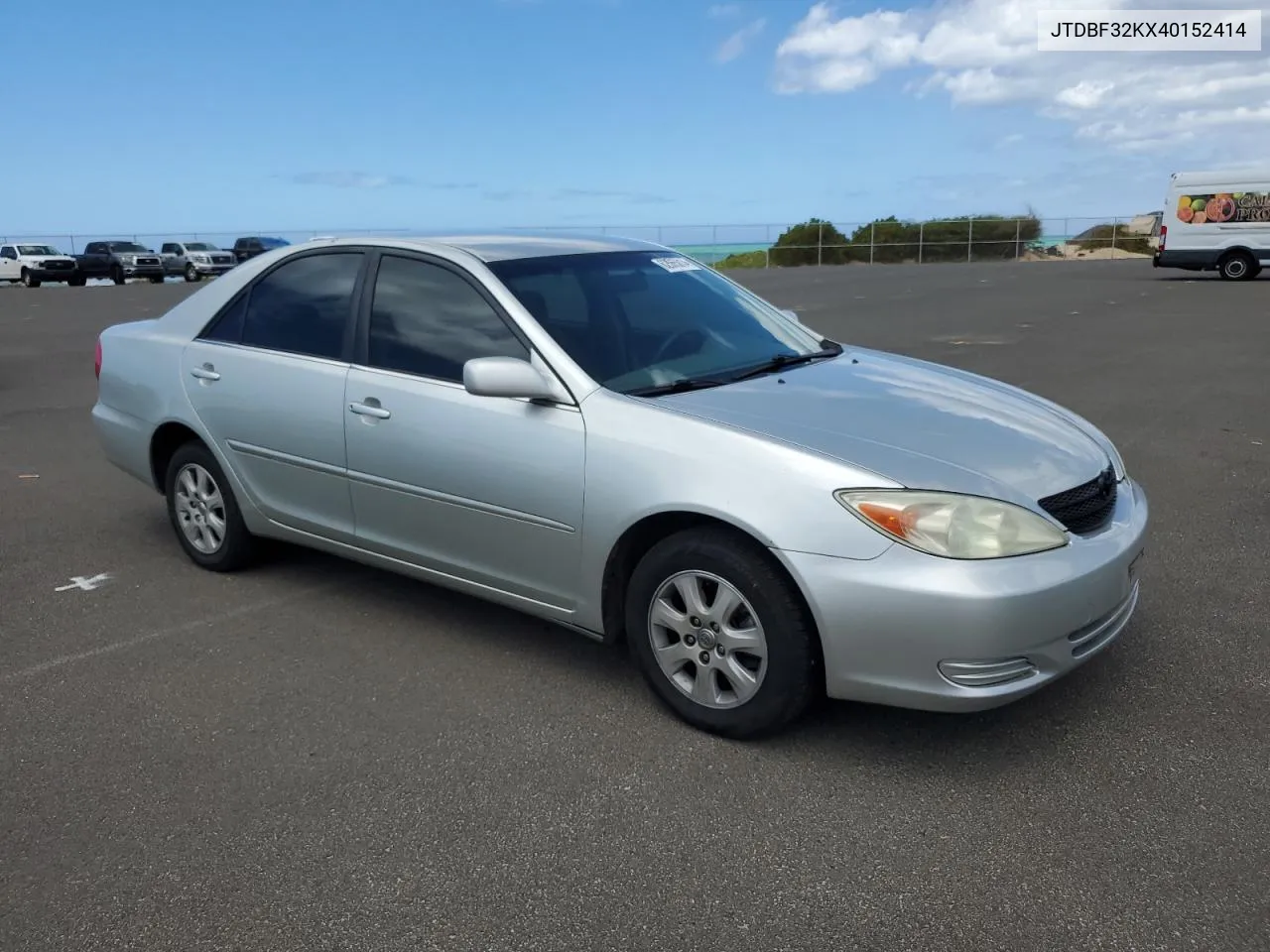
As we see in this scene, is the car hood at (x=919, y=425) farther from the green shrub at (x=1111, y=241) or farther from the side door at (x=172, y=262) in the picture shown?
the green shrub at (x=1111, y=241)

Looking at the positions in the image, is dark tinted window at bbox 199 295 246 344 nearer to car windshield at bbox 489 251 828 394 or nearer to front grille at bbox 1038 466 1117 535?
car windshield at bbox 489 251 828 394

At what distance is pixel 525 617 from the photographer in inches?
189

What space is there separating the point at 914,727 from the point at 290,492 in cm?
271

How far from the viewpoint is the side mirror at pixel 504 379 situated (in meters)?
3.84

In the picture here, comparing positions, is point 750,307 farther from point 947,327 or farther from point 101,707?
point 947,327

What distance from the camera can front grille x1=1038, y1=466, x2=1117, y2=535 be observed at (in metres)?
3.52

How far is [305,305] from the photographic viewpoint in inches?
194

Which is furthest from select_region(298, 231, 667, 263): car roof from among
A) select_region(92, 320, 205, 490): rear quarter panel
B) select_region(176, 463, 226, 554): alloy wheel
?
select_region(176, 463, 226, 554): alloy wheel

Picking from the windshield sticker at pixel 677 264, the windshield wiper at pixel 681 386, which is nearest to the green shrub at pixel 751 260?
→ the windshield sticker at pixel 677 264

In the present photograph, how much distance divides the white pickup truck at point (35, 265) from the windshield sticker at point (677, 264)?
4039 centimetres

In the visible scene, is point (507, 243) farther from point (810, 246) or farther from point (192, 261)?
point (810, 246)

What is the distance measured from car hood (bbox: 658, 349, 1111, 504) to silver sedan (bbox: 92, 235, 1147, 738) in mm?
15

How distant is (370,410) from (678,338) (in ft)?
3.99

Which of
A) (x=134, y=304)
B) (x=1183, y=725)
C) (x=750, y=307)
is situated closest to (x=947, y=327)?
(x=750, y=307)
